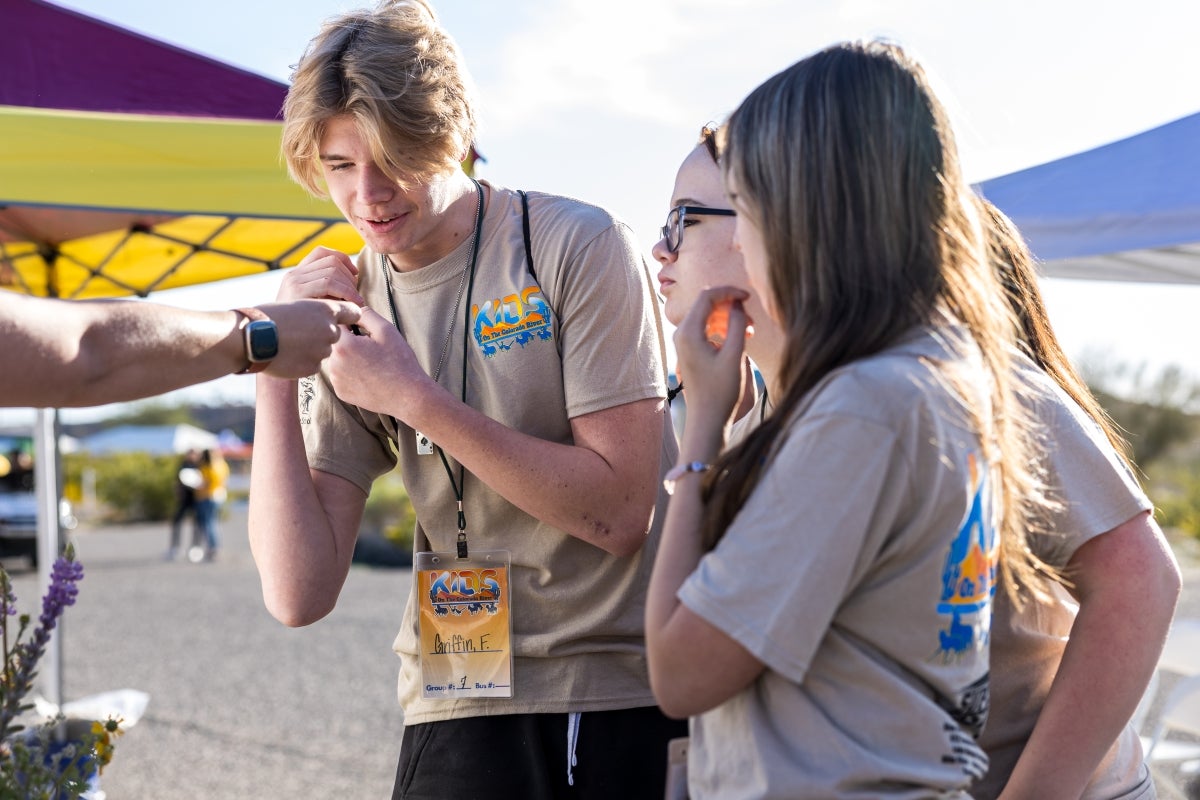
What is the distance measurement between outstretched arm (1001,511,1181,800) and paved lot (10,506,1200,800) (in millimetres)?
4044

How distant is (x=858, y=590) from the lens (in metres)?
1.14

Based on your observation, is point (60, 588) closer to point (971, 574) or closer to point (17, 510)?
point (971, 574)

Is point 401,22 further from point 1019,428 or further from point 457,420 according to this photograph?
point 1019,428

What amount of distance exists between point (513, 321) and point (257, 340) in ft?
1.64

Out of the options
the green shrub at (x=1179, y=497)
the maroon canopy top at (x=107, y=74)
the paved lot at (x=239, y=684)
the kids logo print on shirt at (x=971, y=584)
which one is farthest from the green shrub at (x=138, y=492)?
the kids logo print on shirt at (x=971, y=584)

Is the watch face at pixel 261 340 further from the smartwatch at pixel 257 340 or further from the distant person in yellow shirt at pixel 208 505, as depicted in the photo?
the distant person in yellow shirt at pixel 208 505

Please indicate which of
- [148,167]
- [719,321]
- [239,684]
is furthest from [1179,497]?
[719,321]

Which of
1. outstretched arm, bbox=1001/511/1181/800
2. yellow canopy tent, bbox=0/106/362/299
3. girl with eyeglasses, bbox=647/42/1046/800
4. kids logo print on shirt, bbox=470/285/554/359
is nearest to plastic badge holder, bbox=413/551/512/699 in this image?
kids logo print on shirt, bbox=470/285/554/359

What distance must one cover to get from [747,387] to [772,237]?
0.78 meters

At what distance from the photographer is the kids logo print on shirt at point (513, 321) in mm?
1817

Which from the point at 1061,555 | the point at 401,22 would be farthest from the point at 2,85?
the point at 1061,555

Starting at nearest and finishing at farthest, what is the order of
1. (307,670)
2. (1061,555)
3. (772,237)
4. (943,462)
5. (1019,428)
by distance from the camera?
(943,462) → (772,237) → (1019,428) → (1061,555) → (307,670)

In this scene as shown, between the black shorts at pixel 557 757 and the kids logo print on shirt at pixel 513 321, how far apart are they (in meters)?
0.58

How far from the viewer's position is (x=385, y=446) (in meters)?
2.02
